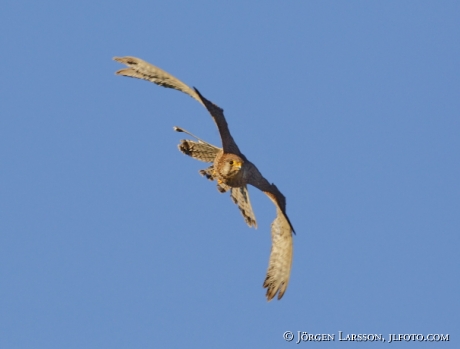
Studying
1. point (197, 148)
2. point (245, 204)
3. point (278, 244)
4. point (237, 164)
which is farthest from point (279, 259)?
point (197, 148)

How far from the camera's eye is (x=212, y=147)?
61.6 feet

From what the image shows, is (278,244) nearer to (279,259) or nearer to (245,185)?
(279,259)

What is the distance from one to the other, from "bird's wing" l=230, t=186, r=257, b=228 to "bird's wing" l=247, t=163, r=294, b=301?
57 cm

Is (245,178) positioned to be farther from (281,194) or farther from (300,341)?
(300,341)

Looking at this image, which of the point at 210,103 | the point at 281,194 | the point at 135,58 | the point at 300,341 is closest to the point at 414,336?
the point at 300,341

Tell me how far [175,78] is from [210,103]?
0.79m

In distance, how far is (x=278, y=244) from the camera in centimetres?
1900

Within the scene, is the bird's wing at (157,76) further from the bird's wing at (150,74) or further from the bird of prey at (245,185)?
the bird of prey at (245,185)

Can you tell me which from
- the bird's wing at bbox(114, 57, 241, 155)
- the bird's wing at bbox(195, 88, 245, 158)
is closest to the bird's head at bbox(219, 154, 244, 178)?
the bird's wing at bbox(195, 88, 245, 158)

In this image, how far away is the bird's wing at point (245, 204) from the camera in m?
19.4

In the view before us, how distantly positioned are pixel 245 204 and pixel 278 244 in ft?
3.86

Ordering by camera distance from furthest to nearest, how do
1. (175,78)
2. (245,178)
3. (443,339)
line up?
(443,339)
(245,178)
(175,78)

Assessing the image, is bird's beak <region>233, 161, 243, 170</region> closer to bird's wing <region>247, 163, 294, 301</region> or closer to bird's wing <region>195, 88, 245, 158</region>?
bird's wing <region>195, 88, 245, 158</region>

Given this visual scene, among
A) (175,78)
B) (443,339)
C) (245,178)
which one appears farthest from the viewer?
(443,339)
